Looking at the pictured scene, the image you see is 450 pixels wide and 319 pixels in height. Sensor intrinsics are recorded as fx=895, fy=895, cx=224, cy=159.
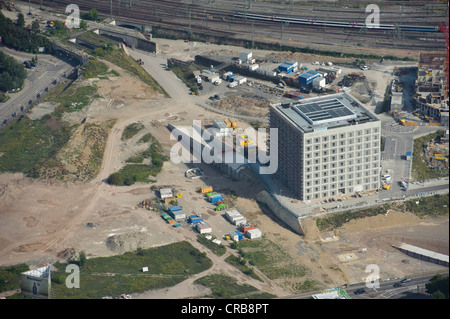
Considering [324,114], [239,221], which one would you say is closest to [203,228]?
[239,221]

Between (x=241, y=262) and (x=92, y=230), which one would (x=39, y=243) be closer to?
(x=92, y=230)

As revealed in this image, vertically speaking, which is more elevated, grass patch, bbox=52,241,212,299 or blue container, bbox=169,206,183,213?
blue container, bbox=169,206,183,213

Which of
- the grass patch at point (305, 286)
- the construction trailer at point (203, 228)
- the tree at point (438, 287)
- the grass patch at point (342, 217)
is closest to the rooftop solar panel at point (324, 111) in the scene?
the grass patch at point (342, 217)

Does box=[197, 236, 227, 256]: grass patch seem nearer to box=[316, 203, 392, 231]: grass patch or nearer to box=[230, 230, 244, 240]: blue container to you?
box=[230, 230, 244, 240]: blue container

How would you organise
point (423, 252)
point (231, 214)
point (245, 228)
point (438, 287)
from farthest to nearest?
point (231, 214) < point (245, 228) < point (423, 252) < point (438, 287)

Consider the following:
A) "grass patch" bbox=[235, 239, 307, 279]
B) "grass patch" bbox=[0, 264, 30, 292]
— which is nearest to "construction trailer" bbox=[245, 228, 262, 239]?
"grass patch" bbox=[235, 239, 307, 279]

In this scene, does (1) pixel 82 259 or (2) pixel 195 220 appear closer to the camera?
(1) pixel 82 259

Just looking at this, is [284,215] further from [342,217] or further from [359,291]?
[359,291]
